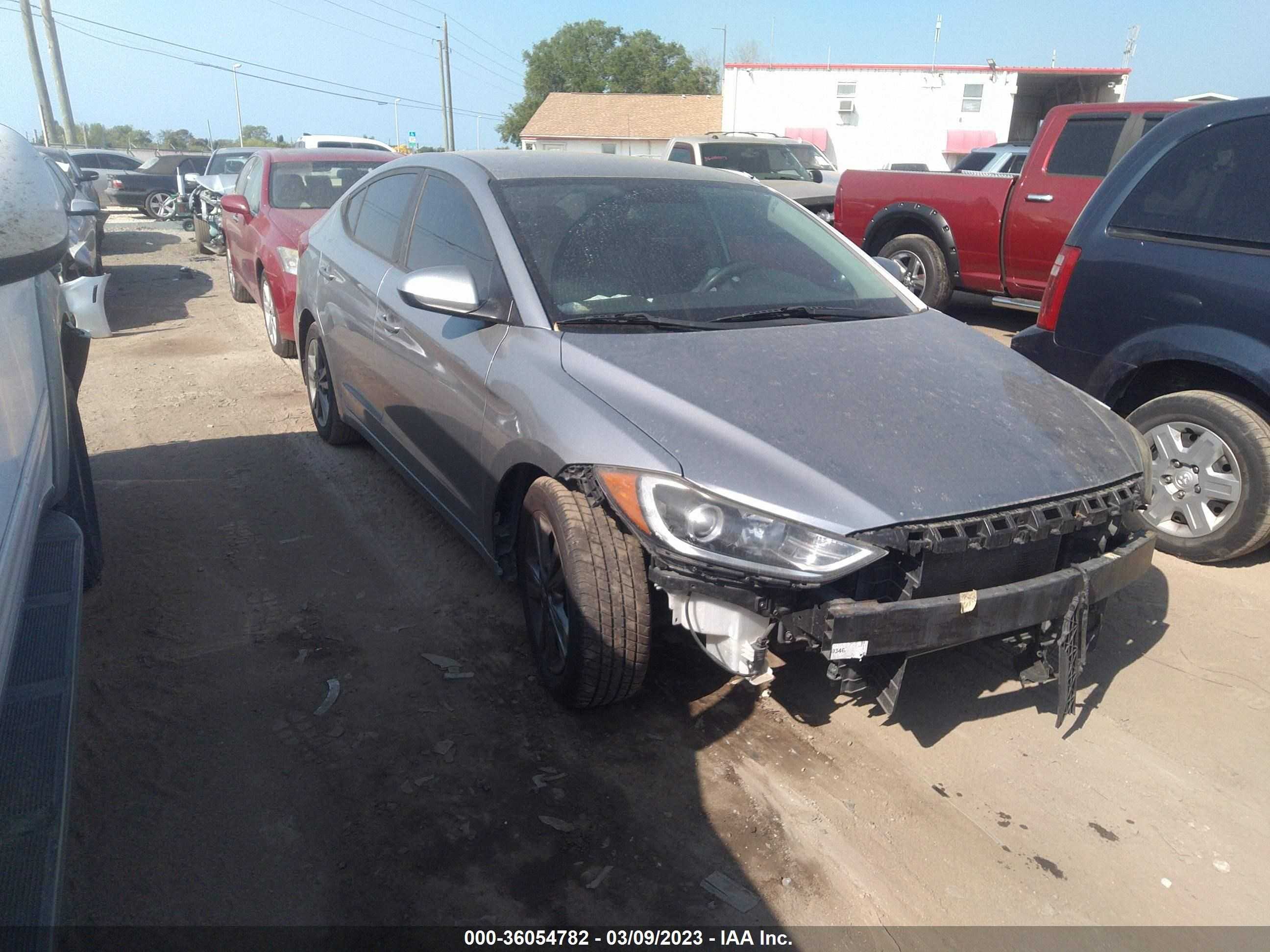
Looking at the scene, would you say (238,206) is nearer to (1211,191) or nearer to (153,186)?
(1211,191)

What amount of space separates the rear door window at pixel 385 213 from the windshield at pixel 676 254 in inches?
36.3

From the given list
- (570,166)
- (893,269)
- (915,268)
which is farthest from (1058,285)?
(915,268)

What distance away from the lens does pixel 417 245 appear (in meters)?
4.21

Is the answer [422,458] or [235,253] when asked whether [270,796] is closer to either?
[422,458]

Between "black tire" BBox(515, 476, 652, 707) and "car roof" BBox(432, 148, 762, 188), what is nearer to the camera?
"black tire" BBox(515, 476, 652, 707)

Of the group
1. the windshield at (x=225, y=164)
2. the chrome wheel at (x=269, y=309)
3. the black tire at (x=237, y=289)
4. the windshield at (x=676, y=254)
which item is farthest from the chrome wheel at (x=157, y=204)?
the windshield at (x=676, y=254)

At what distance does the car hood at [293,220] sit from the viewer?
759 cm

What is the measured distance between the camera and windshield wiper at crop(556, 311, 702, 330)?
3.31 metres

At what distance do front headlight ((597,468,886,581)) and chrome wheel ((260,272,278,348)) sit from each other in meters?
5.92

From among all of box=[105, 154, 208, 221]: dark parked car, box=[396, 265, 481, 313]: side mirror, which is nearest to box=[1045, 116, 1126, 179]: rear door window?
box=[396, 265, 481, 313]: side mirror

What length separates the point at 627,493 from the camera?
2693 mm

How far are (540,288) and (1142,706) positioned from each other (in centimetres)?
262

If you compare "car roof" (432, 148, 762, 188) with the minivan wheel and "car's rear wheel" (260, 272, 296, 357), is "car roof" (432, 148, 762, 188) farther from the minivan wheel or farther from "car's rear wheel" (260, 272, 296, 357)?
"car's rear wheel" (260, 272, 296, 357)

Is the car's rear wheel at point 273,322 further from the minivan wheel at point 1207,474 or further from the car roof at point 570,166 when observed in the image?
the minivan wheel at point 1207,474
